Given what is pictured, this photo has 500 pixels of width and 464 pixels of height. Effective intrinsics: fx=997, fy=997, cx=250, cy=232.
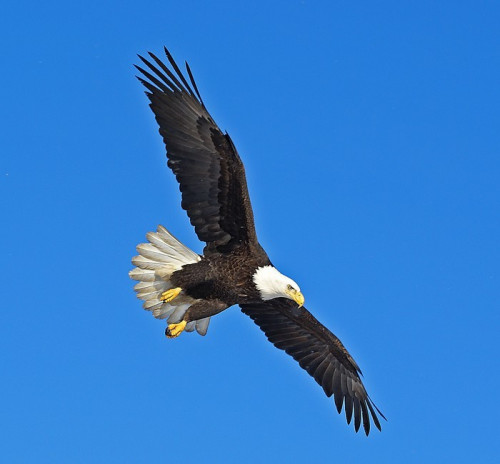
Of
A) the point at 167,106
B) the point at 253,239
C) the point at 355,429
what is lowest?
the point at 355,429

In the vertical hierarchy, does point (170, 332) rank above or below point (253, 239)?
below

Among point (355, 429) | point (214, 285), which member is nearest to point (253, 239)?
point (214, 285)

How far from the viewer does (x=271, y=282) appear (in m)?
9.98

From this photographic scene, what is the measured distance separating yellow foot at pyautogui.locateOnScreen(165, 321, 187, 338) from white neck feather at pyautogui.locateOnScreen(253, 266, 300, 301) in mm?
937

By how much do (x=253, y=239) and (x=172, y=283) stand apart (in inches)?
38.5

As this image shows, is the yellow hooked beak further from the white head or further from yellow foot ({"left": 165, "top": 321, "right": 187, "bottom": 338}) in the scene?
yellow foot ({"left": 165, "top": 321, "right": 187, "bottom": 338})

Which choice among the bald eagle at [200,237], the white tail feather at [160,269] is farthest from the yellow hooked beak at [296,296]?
the white tail feather at [160,269]

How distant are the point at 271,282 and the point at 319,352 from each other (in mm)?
1999

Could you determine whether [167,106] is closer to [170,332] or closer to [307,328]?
[170,332]

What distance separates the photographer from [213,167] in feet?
32.0

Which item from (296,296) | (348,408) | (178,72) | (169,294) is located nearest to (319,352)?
(348,408)

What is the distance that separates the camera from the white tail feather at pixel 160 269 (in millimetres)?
10242

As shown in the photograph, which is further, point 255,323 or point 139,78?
point 255,323

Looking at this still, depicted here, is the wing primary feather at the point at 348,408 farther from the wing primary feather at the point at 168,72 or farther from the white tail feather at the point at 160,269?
the wing primary feather at the point at 168,72
